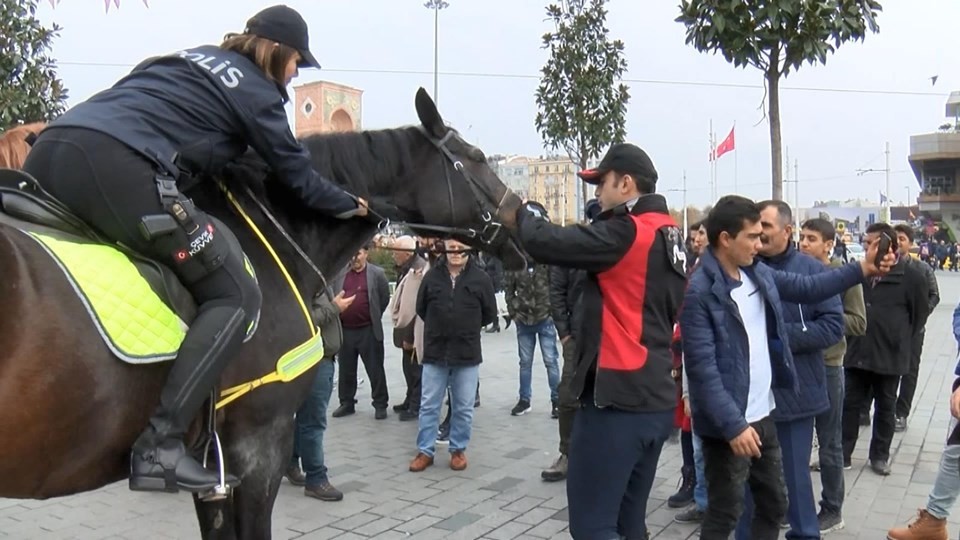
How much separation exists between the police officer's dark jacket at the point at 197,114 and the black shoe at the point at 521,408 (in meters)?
6.36

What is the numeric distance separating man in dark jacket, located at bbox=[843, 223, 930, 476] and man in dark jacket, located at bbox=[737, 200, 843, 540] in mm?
2158

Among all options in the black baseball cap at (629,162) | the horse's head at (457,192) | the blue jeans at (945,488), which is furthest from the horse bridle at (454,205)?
the blue jeans at (945,488)

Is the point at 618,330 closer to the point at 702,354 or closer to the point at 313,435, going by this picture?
the point at 702,354

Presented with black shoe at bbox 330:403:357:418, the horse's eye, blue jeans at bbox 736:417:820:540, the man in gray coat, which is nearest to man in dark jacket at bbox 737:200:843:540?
blue jeans at bbox 736:417:820:540

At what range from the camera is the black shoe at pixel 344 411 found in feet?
29.2

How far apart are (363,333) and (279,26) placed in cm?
613

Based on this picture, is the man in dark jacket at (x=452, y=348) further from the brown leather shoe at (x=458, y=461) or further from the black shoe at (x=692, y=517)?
the black shoe at (x=692, y=517)

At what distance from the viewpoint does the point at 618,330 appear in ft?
11.0

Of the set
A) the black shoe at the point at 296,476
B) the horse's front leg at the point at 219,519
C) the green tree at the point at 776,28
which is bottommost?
the black shoe at the point at 296,476

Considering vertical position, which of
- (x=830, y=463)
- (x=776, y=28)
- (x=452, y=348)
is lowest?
(x=830, y=463)

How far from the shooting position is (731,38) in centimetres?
670

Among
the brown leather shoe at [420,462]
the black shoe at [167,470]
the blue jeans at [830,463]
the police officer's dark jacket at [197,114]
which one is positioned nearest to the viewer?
the black shoe at [167,470]

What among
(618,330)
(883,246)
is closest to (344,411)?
(618,330)

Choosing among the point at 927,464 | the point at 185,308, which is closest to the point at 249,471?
the point at 185,308
